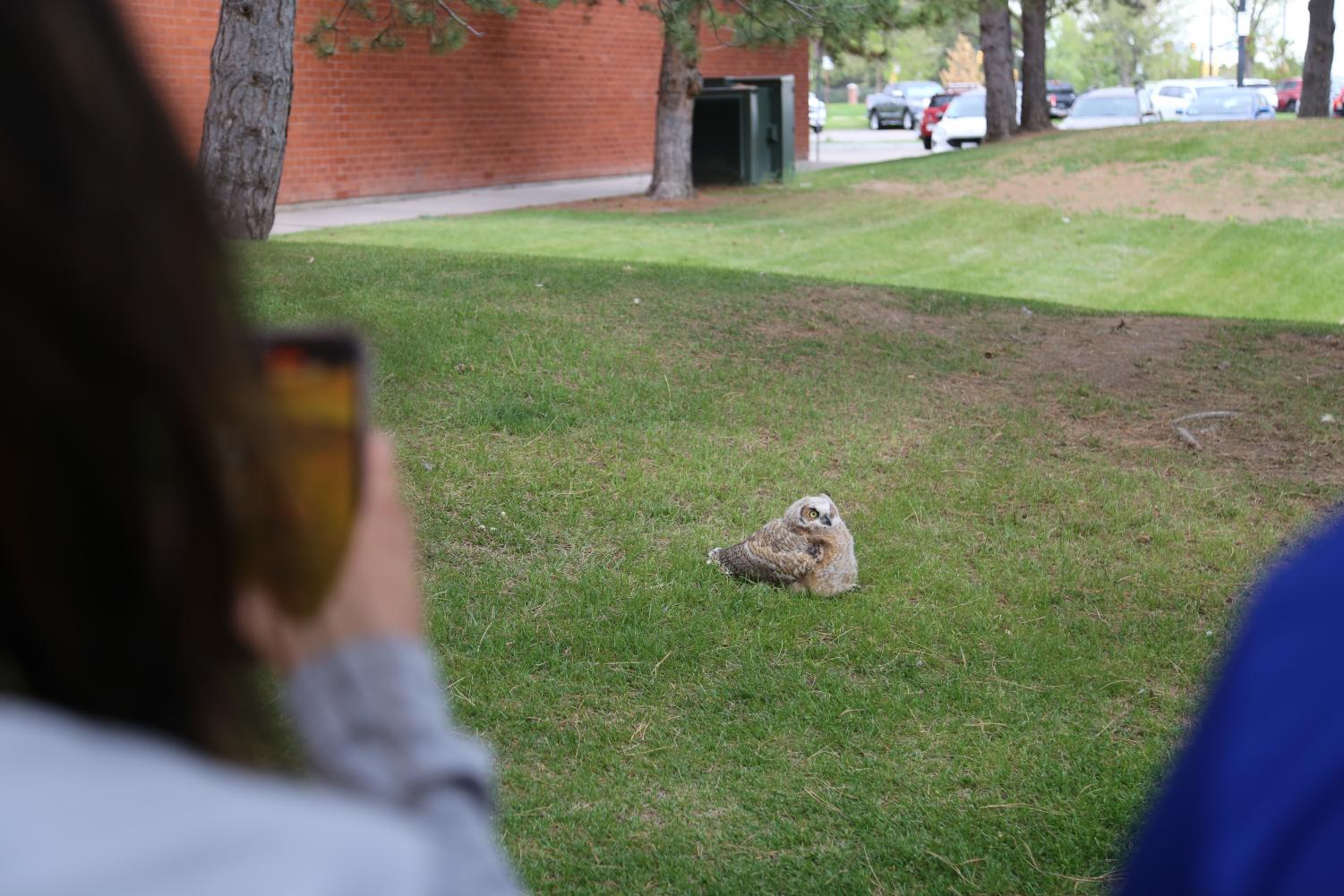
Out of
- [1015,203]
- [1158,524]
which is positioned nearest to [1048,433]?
[1158,524]

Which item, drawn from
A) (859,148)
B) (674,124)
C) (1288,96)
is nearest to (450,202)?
(674,124)

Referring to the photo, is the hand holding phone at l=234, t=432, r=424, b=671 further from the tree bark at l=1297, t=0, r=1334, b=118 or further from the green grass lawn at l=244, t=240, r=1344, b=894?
the tree bark at l=1297, t=0, r=1334, b=118

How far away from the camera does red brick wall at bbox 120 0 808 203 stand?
1844 centimetres

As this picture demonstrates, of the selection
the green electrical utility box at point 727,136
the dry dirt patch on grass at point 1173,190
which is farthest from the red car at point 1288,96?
the green electrical utility box at point 727,136

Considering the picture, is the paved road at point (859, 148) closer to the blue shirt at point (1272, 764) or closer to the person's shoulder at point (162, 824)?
the blue shirt at point (1272, 764)

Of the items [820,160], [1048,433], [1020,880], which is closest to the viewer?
[1020,880]

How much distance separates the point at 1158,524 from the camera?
583cm

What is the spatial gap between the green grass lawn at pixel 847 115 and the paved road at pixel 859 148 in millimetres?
6716

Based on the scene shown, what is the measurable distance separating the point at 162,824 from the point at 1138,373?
8435mm

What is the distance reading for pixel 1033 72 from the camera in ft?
84.1

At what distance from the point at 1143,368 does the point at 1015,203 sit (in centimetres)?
1092

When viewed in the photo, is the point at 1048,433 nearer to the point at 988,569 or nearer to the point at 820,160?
the point at 988,569

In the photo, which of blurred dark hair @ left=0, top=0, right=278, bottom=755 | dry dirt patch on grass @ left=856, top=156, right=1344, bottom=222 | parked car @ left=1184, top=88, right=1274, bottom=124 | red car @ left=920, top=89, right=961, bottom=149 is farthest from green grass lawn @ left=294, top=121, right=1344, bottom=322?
blurred dark hair @ left=0, top=0, right=278, bottom=755

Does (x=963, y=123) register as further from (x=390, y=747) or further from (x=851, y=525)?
(x=390, y=747)
